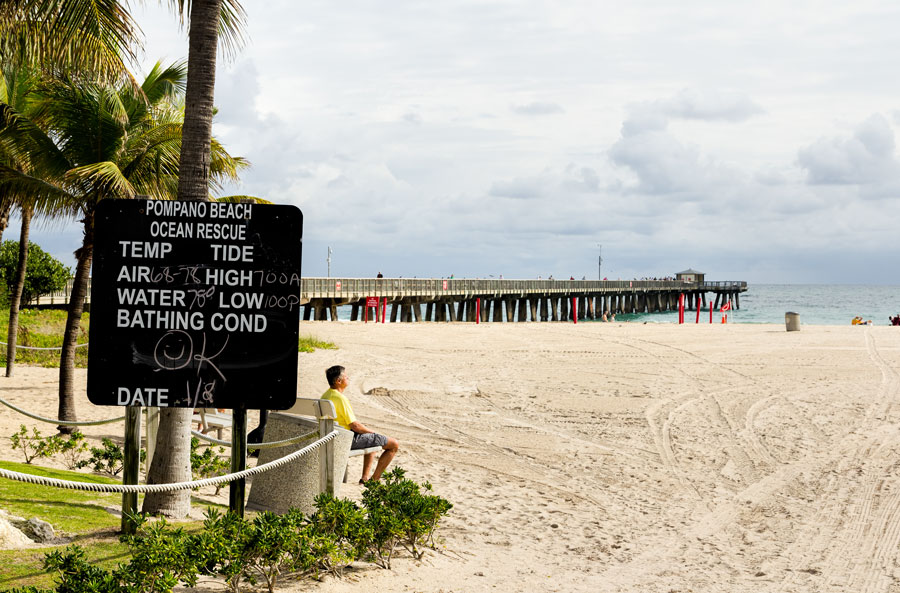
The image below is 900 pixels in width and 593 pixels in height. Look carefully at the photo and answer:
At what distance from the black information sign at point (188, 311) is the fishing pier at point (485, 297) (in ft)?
105

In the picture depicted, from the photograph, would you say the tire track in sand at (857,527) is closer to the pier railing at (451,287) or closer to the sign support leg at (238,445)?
the sign support leg at (238,445)

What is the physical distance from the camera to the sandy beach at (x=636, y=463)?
614cm

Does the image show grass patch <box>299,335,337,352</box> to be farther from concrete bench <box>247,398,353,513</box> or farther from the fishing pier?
concrete bench <box>247,398,353,513</box>

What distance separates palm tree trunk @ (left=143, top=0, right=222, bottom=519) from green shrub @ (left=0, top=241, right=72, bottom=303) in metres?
25.2

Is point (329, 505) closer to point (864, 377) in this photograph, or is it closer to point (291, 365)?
point (291, 365)

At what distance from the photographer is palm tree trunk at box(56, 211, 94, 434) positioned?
425 inches

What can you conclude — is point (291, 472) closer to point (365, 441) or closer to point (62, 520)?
point (365, 441)

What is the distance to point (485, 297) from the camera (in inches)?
2329

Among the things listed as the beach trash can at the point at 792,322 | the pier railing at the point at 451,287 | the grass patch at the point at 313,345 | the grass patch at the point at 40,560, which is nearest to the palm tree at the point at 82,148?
the grass patch at the point at 40,560

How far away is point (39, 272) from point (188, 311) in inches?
1122

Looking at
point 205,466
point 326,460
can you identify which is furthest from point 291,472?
A: point 205,466

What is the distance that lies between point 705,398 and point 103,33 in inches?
447

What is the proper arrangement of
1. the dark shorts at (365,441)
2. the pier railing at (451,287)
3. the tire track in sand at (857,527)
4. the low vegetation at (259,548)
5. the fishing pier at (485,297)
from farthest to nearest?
1. the fishing pier at (485,297)
2. the pier railing at (451,287)
3. the dark shorts at (365,441)
4. the tire track in sand at (857,527)
5. the low vegetation at (259,548)

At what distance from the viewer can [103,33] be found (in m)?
9.62
